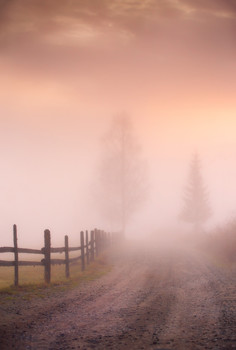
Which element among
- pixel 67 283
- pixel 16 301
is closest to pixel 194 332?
pixel 16 301

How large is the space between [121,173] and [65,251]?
24.9 meters

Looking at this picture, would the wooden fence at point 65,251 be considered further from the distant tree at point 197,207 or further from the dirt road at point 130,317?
the distant tree at point 197,207

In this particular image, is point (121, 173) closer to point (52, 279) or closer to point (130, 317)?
point (52, 279)

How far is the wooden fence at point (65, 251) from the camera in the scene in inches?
458

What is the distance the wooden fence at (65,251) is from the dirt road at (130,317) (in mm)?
1833

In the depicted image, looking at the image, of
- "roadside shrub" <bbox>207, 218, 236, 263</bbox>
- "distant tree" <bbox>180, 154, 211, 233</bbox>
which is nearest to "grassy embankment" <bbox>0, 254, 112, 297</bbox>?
"roadside shrub" <bbox>207, 218, 236, 263</bbox>

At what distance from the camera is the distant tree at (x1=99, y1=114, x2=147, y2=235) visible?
38719 millimetres

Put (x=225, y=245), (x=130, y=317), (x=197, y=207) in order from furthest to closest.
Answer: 1. (x=197, y=207)
2. (x=225, y=245)
3. (x=130, y=317)

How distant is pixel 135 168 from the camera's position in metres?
39.4

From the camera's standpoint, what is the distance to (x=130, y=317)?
7750 millimetres

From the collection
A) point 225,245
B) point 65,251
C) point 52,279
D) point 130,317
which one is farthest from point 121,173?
point 130,317

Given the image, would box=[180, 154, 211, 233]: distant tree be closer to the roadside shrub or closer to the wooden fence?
the roadside shrub

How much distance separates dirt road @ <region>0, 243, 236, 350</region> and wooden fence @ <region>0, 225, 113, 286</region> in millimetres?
1833

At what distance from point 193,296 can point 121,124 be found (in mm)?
31996
